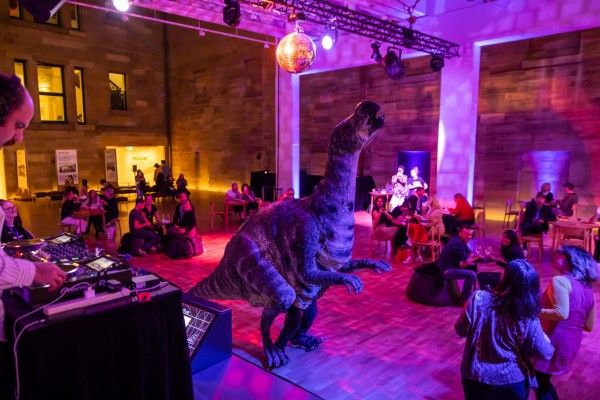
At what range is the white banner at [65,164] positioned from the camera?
1443cm

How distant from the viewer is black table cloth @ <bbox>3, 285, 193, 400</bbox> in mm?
1595

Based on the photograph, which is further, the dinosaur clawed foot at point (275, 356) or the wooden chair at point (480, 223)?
the wooden chair at point (480, 223)

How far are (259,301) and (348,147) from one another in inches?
53.1

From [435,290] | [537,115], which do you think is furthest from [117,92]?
[435,290]

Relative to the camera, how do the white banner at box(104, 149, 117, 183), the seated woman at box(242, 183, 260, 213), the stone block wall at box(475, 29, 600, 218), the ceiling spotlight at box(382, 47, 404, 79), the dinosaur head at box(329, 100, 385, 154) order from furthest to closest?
the white banner at box(104, 149, 117, 183) < the seated woman at box(242, 183, 260, 213) < the stone block wall at box(475, 29, 600, 218) < the ceiling spotlight at box(382, 47, 404, 79) < the dinosaur head at box(329, 100, 385, 154)

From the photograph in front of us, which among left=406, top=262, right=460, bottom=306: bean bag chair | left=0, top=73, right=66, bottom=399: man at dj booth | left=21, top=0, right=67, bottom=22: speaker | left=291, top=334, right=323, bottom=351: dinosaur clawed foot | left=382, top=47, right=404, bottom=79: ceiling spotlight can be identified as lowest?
left=291, top=334, right=323, bottom=351: dinosaur clawed foot

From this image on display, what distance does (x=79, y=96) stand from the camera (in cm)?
1538

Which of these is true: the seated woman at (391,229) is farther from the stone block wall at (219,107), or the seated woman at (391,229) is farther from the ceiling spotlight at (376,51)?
the stone block wall at (219,107)

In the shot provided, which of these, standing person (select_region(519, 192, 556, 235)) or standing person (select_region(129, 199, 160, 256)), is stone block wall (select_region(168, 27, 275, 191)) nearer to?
standing person (select_region(129, 199, 160, 256))

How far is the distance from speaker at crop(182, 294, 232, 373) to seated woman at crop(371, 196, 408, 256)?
4.03 meters

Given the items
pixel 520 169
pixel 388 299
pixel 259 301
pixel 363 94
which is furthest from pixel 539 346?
Result: pixel 363 94

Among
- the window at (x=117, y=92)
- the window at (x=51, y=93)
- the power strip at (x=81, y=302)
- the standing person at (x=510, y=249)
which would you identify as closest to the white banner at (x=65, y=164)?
the window at (x=51, y=93)

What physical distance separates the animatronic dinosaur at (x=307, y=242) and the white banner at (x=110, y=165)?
13829 mm

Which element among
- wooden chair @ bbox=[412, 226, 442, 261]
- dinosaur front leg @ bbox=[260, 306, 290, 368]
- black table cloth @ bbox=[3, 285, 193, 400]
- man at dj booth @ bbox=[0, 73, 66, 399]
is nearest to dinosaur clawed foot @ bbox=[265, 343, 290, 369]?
dinosaur front leg @ bbox=[260, 306, 290, 368]
